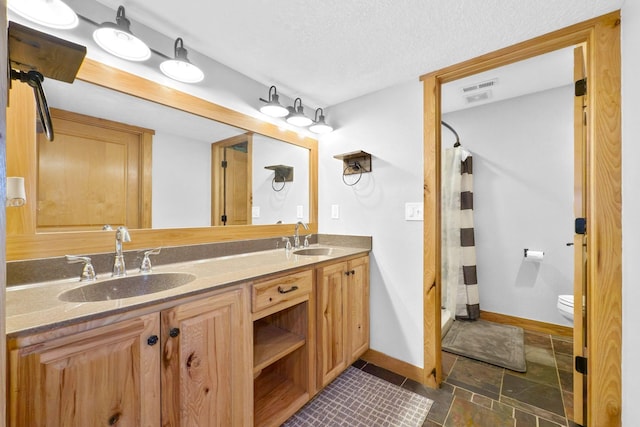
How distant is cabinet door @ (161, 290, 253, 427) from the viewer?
37.5 inches

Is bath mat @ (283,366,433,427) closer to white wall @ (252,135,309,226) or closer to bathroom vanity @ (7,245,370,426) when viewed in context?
bathroom vanity @ (7,245,370,426)

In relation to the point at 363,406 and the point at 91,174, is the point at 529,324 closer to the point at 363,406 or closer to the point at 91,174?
the point at 363,406

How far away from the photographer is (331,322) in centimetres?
168

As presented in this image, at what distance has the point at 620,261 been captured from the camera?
1.26m

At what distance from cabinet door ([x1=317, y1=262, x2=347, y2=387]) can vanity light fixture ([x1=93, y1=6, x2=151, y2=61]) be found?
4.78ft

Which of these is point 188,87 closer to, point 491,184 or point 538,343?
point 491,184

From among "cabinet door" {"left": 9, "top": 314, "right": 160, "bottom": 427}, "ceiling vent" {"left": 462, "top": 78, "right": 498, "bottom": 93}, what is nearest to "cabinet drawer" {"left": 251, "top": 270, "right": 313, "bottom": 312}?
"cabinet door" {"left": 9, "top": 314, "right": 160, "bottom": 427}

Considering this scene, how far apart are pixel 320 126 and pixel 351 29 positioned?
862 millimetres

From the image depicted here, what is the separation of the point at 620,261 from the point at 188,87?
2.45m

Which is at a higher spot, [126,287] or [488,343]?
[126,287]

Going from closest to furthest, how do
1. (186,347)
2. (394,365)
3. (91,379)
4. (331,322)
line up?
(91,379), (186,347), (331,322), (394,365)

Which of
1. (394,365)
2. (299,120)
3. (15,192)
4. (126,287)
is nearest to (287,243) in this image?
(299,120)

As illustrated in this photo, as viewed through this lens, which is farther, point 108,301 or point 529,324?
point 529,324
